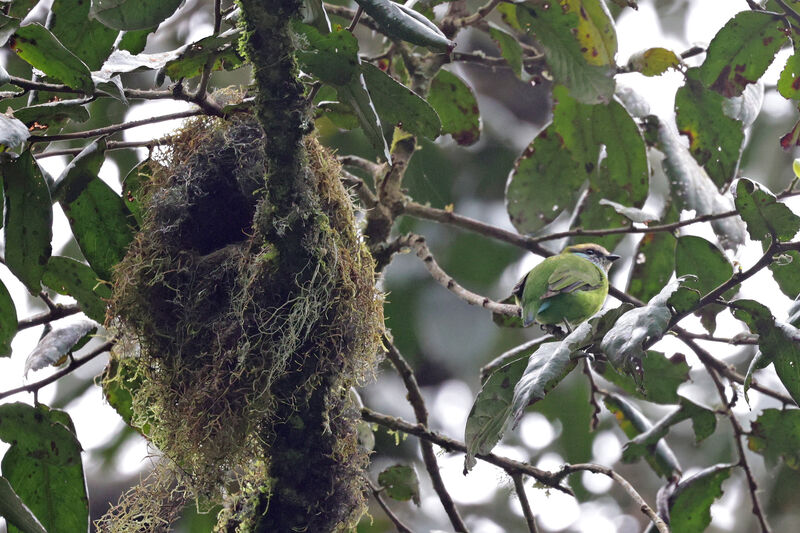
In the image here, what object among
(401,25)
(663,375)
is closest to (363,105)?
(401,25)

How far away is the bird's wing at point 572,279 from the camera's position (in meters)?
2.55

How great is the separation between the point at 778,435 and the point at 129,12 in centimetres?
220

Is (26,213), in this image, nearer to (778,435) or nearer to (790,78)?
(790,78)

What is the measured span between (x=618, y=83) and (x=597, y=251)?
2.17 ft

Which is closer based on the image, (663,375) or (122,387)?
(122,387)

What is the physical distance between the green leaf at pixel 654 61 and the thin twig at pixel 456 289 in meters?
0.92

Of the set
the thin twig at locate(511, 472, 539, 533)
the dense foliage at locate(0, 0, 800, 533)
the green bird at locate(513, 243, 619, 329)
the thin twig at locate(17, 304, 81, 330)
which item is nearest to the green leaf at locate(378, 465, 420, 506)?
the dense foliage at locate(0, 0, 800, 533)

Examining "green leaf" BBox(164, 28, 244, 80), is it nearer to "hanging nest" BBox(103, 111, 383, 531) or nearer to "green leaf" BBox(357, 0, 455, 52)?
"hanging nest" BBox(103, 111, 383, 531)

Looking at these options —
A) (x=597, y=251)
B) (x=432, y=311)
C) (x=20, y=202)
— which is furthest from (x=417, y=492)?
(x=432, y=311)

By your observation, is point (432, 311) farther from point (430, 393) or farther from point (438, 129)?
point (438, 129)

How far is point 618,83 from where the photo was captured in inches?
119

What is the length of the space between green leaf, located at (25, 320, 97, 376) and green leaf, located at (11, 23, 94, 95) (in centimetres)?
83

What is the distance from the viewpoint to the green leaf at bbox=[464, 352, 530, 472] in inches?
68.5

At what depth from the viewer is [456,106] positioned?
3.15 m
